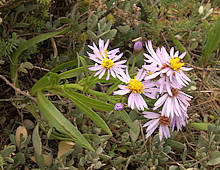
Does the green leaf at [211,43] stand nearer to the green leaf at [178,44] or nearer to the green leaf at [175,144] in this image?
the green leaf at [178,44]

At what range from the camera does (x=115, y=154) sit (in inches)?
60.2

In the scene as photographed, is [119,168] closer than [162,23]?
Yes

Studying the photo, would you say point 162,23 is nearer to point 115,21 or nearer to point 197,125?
point 115,21

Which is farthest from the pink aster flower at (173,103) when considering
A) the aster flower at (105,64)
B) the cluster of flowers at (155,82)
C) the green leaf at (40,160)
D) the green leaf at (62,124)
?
the green leaf at (40,160)

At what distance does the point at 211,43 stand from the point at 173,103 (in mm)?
1050

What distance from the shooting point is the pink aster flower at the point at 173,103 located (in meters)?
→ 1.05

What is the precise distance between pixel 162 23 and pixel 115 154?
93 centimetres

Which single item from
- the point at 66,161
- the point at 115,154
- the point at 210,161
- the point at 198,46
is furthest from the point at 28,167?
the point at 198,46

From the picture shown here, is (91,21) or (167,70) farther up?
(91,21)

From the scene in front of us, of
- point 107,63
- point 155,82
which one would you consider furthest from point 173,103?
point 107,63

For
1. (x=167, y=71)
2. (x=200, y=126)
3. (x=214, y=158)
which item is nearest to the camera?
(x=167, y=71)

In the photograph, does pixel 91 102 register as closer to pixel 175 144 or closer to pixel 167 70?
pixel 167 70

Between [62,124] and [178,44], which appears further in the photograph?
[178,44]

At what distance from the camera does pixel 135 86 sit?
1056 millimetres
